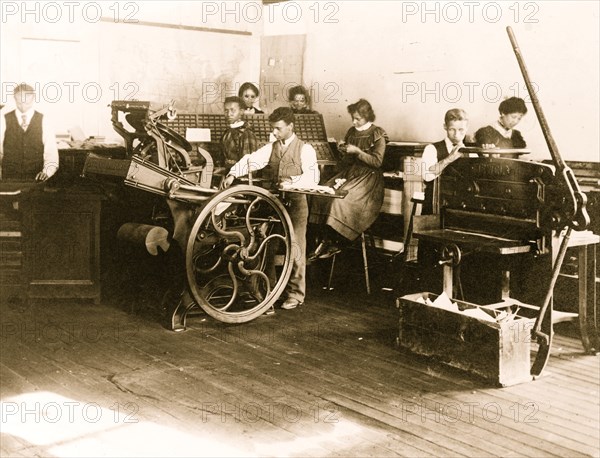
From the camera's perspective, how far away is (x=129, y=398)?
3.69m

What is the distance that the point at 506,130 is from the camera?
5633 millimetres

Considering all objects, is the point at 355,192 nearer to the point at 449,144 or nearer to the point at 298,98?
the point at 449,144

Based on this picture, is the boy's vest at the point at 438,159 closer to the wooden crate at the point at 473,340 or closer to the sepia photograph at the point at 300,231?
the sepia photograph at the point at 300,231

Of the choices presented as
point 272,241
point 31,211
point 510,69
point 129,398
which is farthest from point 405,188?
point 129,398

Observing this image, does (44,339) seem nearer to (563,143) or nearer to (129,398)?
(129,398)

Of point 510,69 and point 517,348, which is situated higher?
point 510,69

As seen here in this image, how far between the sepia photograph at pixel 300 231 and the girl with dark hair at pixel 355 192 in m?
0.02

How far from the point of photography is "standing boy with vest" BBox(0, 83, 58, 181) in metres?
6.01

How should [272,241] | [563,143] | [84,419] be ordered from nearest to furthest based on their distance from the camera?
[84,419]
[272,241]
[563,143]

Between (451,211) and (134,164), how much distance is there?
6.28 ft

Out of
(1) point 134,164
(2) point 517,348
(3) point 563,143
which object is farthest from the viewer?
(3) point 563,143

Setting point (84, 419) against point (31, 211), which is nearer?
point (84, 419)

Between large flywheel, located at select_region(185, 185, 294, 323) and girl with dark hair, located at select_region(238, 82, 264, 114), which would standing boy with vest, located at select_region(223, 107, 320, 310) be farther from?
girl with dark hair, located at select_region(238, 82, 264, 114)

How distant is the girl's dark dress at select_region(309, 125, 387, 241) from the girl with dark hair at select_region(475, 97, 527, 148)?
904mm
